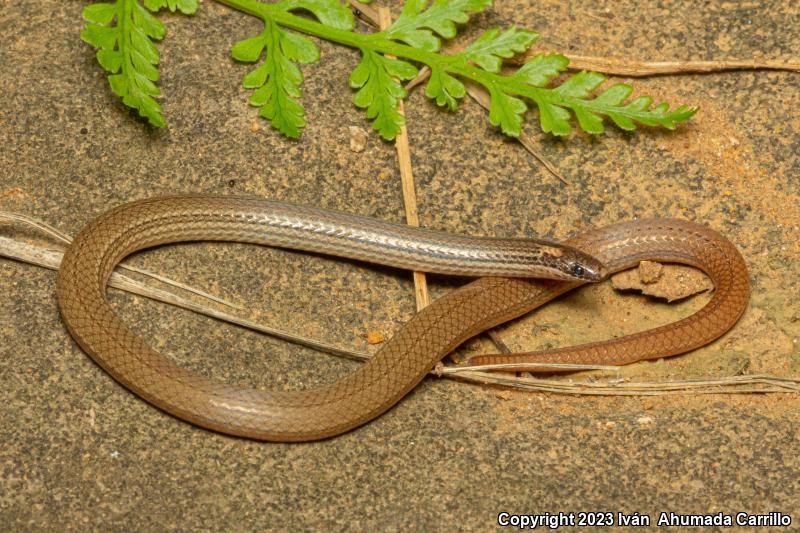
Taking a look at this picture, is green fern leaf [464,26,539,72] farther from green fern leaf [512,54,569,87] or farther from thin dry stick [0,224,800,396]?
thin dry stick [0,224,800,396]

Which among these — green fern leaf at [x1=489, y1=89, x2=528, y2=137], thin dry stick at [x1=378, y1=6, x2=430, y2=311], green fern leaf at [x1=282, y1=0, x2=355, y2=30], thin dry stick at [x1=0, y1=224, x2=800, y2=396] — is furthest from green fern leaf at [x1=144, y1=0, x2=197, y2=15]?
green fern leaf at [x1=489, y1=89, x2=528, y2=137]

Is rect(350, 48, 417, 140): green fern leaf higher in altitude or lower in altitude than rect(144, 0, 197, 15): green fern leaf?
lower

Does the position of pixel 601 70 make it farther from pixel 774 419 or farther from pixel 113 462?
pixel 113 462

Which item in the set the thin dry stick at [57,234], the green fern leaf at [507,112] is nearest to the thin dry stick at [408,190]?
the green fern leaf at [507,112]

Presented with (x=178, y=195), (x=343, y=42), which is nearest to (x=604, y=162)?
(x=343, y=42)

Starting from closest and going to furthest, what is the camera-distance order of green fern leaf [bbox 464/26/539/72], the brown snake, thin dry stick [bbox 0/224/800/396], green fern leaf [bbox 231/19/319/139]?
the brown snake
thin dry stick [bbox 0/224/800/396]
green fern leaf [bbox 231/19/319/139]
green fern leaf [bbox 464/26/539/72]

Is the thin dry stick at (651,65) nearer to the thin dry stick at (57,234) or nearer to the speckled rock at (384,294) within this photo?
the speckled rock at (384,294)
